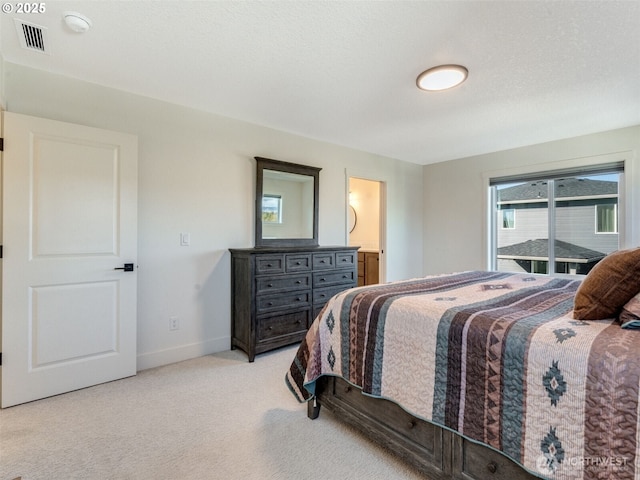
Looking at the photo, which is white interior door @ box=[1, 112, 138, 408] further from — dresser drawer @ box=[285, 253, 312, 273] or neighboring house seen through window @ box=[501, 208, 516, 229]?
neighboring house seen through window @ box=[501, 208, 516, 229]

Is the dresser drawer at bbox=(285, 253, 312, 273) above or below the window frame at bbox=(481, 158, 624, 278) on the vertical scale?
below

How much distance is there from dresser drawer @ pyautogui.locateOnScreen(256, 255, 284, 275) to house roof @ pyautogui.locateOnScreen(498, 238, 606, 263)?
3371mm

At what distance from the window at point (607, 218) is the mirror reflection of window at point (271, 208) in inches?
150

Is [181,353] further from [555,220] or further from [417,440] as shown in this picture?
[555,220]

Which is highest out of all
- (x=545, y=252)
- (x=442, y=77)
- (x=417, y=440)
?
(x=442, y=77)

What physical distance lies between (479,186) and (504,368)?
405 cm

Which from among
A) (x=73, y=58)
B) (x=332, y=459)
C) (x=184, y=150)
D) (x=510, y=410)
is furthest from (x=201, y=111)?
(x=510, y=410)

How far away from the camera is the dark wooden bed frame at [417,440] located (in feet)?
3.77

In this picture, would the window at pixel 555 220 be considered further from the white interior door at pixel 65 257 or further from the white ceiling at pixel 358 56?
the white interior door at pixel 65 257

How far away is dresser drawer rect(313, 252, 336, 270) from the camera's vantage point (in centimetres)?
328

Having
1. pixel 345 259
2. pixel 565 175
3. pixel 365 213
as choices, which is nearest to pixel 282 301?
pixel 345 259

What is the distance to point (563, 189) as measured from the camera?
3.92 meters

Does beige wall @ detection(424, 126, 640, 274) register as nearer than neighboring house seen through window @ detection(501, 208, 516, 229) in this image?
Yes

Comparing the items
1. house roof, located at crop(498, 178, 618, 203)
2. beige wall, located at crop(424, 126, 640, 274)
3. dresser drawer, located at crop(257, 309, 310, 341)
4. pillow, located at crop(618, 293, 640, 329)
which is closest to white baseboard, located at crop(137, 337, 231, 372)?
dresser drawer, located at crop(257, 309, 310, 341)
